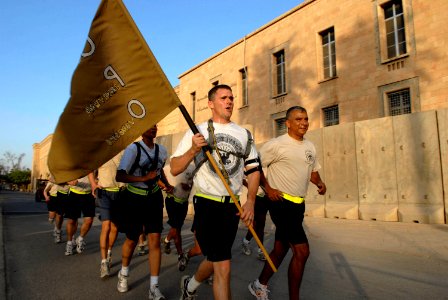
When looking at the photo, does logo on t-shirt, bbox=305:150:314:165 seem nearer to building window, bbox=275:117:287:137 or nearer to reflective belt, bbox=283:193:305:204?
reflective belt, bbox=283:193:305:204

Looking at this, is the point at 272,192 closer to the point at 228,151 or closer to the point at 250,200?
the point at 250,200

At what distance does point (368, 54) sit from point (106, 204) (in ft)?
45.2

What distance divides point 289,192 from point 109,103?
1870mm

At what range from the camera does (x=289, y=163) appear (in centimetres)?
348

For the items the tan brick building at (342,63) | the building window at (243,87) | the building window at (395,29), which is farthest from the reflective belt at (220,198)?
the building window at (243,87)

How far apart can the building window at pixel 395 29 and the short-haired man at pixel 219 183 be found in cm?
1425

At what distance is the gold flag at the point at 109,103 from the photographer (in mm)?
2820

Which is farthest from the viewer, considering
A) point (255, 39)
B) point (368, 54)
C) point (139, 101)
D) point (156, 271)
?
point (255, 39)

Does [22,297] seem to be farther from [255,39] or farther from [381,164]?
[255,39]

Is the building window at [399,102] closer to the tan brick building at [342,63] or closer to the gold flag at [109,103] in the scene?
the tan brick building at [342,63]

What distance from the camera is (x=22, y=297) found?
367 centimetres

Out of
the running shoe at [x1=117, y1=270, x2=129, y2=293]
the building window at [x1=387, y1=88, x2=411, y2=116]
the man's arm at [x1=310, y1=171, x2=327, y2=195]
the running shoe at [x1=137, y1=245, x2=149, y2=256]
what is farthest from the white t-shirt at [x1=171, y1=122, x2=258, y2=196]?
the building window at [x1=387, y1=88, x2=411, y2=116]

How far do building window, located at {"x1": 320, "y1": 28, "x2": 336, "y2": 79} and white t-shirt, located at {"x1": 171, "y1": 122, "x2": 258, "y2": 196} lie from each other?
1552 centimetres

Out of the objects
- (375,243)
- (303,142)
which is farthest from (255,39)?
(303,142)
